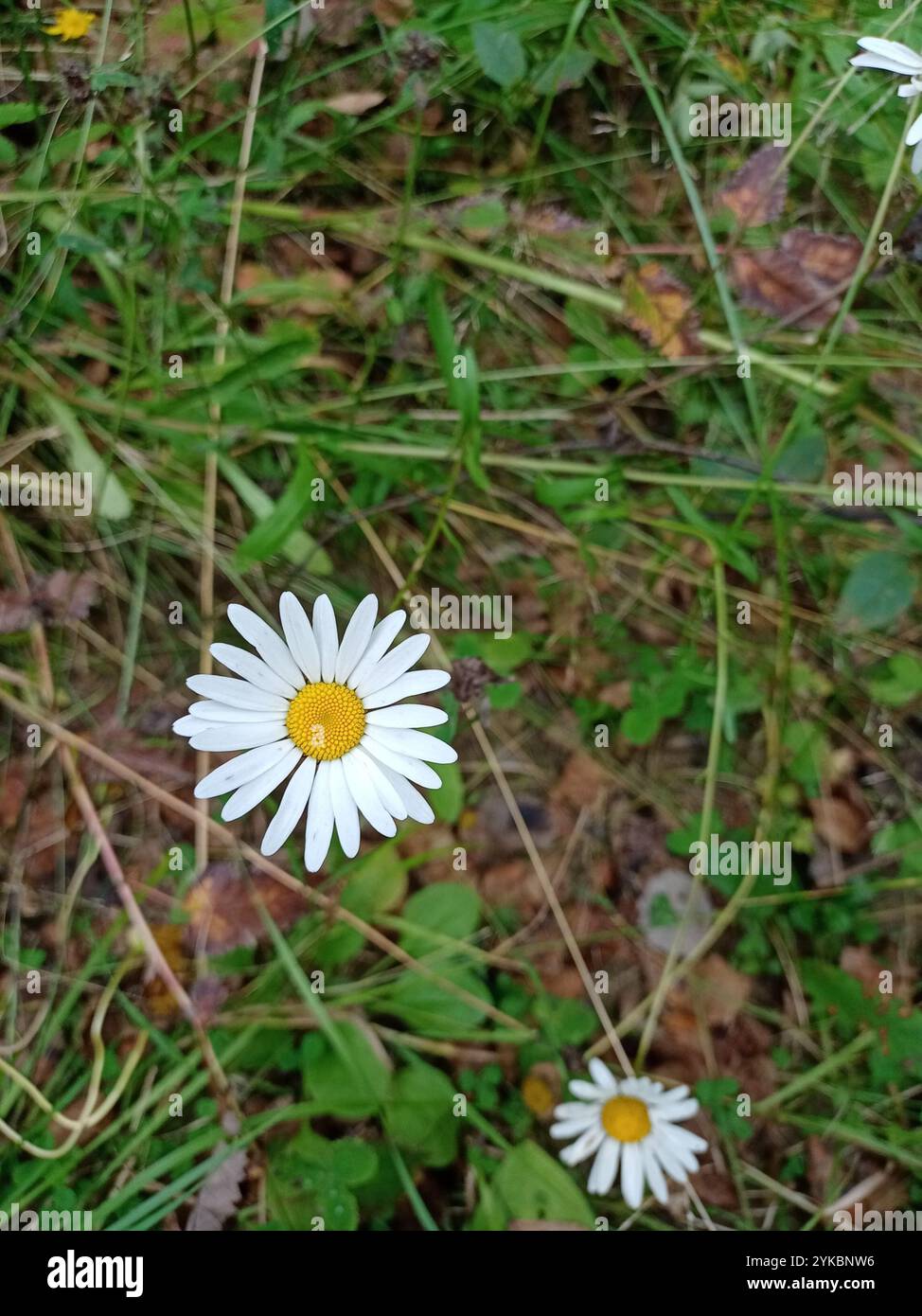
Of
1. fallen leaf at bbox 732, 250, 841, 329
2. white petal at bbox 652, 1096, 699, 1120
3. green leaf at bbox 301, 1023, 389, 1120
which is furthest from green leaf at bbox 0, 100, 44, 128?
white petal at bbox 652, 1096, 699, 1120

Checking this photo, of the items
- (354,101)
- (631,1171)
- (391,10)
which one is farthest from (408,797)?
(391,10)

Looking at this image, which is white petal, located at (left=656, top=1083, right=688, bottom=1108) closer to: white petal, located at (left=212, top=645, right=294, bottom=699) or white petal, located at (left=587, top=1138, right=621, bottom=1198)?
white petal, located at (left=587, top=1138, right=621, bottom=1198)

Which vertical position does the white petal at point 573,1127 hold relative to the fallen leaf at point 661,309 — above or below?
below

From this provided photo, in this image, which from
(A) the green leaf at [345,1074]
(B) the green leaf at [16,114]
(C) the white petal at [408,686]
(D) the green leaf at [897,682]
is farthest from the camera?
(D) the green leaf at [897,682]

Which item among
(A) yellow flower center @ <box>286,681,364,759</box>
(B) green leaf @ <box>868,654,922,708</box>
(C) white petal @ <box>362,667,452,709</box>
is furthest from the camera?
(B) green leaf @ <box>868,654,922,708</box>

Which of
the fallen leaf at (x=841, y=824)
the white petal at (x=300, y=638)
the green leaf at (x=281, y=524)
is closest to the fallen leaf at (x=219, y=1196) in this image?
the white petal at (x=300, y=638)

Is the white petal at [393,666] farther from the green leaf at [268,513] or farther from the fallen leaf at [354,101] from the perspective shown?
the fallen leaf at [354,101]
